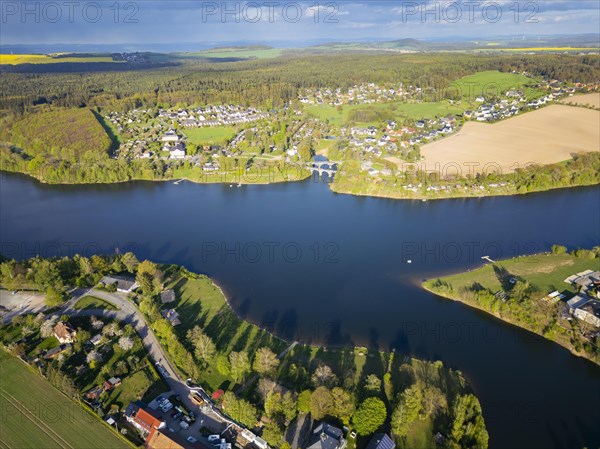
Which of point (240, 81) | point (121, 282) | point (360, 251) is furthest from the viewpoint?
point (240, 81)

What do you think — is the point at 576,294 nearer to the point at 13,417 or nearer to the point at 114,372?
the point at 114,372

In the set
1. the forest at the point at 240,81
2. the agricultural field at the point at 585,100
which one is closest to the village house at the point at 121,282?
the forest at the point at 240,81

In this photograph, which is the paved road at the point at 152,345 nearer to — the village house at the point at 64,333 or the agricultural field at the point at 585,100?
the village house at the point at 64,333

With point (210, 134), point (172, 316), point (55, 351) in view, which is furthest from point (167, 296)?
point (210, 134)

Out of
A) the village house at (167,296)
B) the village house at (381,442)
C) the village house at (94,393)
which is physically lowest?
the village house at (381,442)

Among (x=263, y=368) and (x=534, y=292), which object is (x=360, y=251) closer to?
(x=534, y=292)

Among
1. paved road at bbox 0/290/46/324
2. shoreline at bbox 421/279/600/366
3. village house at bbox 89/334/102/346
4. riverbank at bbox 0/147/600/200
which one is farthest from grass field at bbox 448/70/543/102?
paved road at bbox 0/290/46/324

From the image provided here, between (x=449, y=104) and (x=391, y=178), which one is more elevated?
(x=449, y=104)

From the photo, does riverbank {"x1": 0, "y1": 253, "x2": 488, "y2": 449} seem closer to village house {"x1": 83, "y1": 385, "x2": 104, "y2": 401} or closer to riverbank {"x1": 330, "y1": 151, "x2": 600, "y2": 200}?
village house {"x1": 83, "y1": 385, "x2": 104, "y2": 401}
